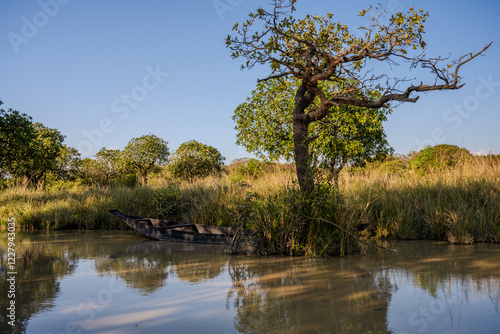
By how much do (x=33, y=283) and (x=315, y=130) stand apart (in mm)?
9900

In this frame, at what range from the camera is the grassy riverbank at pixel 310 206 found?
269 inches

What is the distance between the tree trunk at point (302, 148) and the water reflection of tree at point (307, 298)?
1.57m

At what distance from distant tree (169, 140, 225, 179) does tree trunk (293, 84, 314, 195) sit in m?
18.5

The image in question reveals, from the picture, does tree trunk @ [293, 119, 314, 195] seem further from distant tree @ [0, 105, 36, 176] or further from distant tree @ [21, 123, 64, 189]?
distant tree @ [21, 123, 64, 189]

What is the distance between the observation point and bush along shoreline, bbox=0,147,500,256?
682 centimetres

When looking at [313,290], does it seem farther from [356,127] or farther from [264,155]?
[264,155]

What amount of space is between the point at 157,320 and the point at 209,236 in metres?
5.31

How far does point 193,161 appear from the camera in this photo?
25.8 metres

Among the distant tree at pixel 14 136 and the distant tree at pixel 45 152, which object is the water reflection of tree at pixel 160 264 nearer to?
the distant tree at pixel 14 136

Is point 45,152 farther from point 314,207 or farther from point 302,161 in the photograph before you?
point 314,207

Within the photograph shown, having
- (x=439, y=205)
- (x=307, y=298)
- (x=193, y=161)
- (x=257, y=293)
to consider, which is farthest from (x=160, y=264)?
(x=193, y=161)

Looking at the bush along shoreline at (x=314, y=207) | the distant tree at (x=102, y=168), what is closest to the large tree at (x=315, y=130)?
Answer: the bush along shoreline at (x=314, y=207)

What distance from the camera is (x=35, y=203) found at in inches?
569

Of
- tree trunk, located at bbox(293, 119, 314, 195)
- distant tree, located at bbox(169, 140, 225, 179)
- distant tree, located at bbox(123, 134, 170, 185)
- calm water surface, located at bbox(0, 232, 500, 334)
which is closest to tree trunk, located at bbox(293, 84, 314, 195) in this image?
tree trunk, located at bbox(293, 119, 314, 195)
